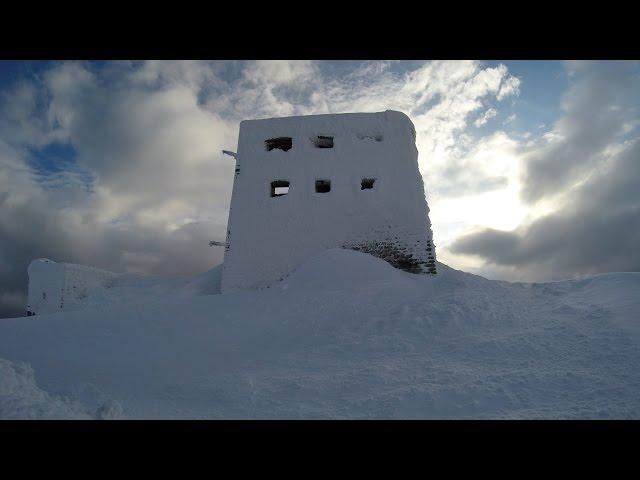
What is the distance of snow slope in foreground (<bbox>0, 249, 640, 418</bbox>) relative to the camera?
3559mm

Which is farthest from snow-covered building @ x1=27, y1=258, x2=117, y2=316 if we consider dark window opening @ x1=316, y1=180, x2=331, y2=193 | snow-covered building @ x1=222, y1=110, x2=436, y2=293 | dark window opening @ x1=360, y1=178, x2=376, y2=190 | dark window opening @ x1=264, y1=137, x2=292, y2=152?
dark window opening @ x1=360, y1=178, x2=376, y2=190

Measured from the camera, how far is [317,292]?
700cm

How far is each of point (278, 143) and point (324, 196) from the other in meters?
2.73

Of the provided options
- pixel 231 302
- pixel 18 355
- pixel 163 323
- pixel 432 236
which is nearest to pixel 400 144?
pixel 432 236

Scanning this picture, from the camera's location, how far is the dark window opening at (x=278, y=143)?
11820 millimetres

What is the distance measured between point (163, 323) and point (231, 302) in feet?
4.12

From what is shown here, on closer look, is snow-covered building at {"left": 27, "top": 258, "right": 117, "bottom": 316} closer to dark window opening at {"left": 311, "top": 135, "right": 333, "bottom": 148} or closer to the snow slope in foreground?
Answer: the snow slope in foreground

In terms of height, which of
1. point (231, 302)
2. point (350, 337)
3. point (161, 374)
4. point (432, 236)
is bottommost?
point (161, 374)

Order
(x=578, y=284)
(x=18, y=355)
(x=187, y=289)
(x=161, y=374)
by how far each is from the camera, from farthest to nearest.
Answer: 1. (x=187, y=289)
2. (x=578, y=284)
3. (x=18, y=355)
4. (x=161, y=374)

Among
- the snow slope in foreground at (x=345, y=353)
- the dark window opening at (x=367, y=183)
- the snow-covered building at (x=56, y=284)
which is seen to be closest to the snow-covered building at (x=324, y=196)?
the dark window opening at (x=367, y=183)

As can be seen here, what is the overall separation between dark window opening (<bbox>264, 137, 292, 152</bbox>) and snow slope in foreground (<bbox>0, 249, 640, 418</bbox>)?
588 centimetres
